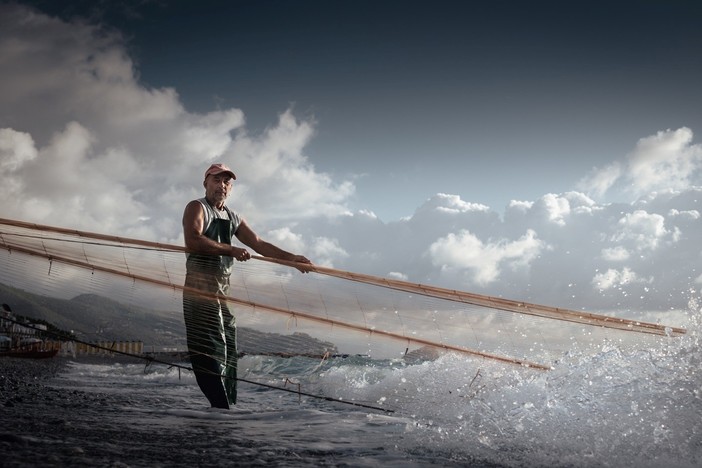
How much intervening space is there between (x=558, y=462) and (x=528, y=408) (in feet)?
3.66

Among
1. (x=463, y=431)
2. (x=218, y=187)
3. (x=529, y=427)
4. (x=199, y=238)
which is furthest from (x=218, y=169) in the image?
(x=529, y=427)

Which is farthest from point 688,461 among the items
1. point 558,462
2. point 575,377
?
point 575,377

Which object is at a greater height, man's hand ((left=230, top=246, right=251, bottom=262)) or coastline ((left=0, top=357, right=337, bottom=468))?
man's hand ((left=230, top=246, right=251, bottom=262))

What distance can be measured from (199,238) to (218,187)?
870mm

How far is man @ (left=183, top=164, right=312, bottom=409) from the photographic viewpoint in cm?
536

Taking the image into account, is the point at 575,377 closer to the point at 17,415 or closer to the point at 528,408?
the point at 528,408

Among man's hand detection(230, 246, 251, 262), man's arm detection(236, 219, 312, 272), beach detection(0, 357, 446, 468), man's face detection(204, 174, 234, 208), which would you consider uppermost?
man's face detection(204, 174, 234, 208)

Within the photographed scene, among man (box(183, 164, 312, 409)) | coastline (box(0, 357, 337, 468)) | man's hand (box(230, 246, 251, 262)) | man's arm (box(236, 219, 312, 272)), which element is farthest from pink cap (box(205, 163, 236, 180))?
coastline (box(0, 357, 337, 468))

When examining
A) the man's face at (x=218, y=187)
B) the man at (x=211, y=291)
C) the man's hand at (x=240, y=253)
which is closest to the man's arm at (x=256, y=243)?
the man at (x=211, y=291)

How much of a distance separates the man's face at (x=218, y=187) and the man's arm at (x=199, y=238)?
308 mm

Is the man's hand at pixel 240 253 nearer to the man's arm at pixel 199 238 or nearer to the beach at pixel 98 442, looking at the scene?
the man's arm at pixel 199 238

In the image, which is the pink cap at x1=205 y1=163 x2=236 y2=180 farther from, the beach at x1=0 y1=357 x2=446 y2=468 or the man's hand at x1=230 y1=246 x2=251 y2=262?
the beach at x1=0 y1=357 x2=446 y2=468

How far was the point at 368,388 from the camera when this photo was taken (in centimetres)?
1311

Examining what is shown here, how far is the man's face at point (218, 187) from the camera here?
5.77 m
